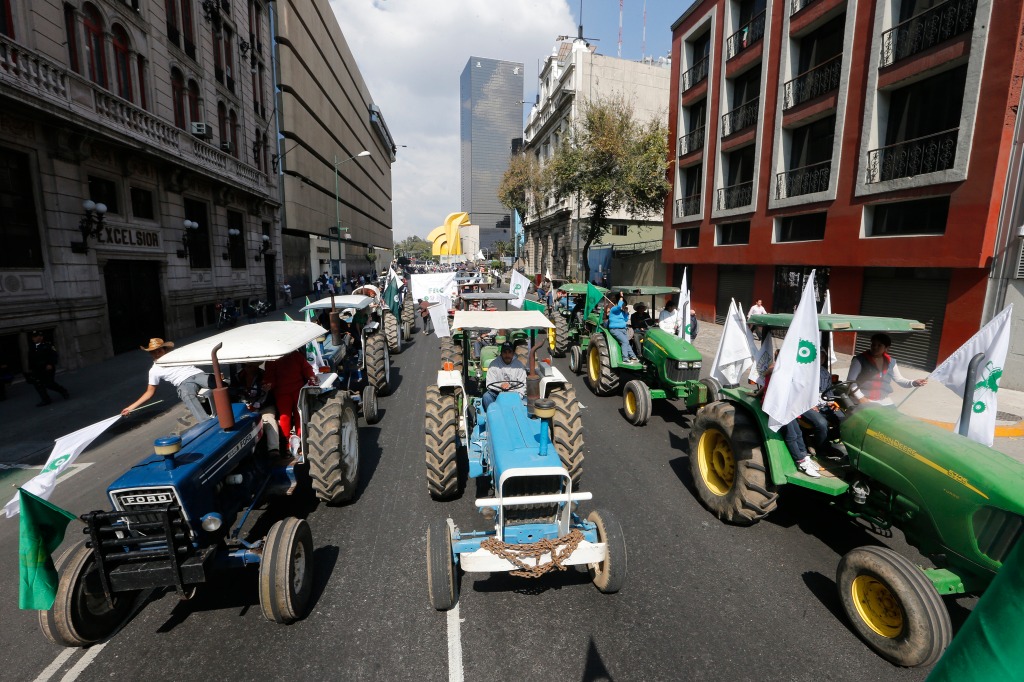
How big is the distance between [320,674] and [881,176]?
16.6 m

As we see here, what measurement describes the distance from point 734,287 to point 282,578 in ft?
64.3

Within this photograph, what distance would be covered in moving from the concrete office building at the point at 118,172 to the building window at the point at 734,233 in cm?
2037

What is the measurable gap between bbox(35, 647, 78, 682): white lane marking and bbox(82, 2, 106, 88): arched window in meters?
15.0

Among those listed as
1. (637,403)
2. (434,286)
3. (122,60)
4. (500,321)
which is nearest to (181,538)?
(500,321)

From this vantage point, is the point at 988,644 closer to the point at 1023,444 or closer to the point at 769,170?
the point at 1023,444

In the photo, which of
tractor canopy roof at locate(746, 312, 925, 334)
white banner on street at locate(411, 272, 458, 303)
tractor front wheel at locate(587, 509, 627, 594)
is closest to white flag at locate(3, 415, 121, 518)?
tractor front wheel at locate(587, 509, 627, 594)

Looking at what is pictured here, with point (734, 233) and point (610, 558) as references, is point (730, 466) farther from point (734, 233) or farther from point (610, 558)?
point (734, 233)

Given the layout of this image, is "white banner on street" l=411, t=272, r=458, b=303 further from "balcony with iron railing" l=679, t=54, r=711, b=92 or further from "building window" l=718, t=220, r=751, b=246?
"balcony with iron railing" l=679, t=54, r=711, b=92

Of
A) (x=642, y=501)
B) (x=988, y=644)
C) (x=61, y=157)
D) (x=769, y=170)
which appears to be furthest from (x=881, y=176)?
(x=61, y=157)

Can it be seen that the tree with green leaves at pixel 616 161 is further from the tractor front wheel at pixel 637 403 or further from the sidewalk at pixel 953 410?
the tractor front wheel at pixel 637 403

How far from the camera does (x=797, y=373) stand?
454 cm

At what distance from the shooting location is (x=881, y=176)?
1297 centimetres

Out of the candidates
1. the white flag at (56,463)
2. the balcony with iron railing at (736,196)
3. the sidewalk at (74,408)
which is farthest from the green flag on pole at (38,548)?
the balcony with iron railing at (736,196)

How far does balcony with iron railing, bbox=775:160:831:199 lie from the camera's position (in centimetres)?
1469
